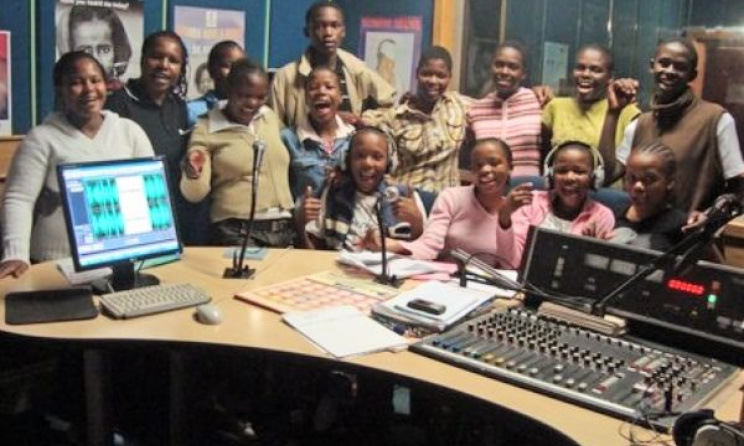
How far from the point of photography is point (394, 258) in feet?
9.00

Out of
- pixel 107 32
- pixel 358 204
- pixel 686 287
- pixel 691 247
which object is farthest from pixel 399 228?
pixel 107 32

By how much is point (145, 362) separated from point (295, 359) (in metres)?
1.25

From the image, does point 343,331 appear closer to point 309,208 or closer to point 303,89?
point 309,208

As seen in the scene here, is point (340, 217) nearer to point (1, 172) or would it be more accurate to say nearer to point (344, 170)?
point (344, 170)

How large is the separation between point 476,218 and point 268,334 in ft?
3.45

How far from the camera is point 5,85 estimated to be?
357 centimetres

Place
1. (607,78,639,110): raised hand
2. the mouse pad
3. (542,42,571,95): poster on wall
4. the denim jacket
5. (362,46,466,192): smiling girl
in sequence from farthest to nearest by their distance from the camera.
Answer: (542,42,571,95): poster on wall, (362,46,466,192): smiling girl, (607,78,639,110): raised hand, the denim jacket, the mouse pad

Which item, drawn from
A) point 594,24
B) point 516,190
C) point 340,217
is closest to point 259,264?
point 340,217

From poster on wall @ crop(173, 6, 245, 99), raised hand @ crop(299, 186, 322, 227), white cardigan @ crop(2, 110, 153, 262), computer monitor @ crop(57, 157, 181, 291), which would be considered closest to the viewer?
computer monitor @ crop(57, 157, 181, 291)

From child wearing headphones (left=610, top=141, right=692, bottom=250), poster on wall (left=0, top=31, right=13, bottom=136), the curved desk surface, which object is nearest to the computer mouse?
the curved desk surface

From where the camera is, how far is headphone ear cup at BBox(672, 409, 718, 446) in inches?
54.9

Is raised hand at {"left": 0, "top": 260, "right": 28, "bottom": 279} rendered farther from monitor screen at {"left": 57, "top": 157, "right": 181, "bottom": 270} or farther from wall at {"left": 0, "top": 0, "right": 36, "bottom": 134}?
wall at {"left": 0, "top": 0, "right": 36, "bottom": 134}

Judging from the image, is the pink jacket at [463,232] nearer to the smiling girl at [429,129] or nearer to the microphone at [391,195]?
the microphone at [391,195]

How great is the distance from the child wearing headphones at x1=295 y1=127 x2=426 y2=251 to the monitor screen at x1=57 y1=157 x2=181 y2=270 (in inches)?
27.4
